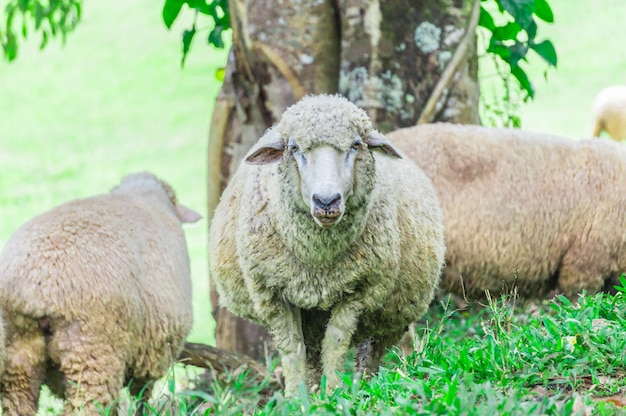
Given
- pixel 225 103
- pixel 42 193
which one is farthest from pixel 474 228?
pixel 42 193

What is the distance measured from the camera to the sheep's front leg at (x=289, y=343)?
4.44 metres

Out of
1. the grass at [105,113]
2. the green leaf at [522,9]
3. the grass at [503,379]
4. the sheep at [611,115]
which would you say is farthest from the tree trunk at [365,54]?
the grass at [105,113]

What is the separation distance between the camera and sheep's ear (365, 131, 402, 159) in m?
4.30

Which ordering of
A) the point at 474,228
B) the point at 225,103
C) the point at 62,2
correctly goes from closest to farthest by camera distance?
the point at 474,228, the point at 225,103, the point at 62,2

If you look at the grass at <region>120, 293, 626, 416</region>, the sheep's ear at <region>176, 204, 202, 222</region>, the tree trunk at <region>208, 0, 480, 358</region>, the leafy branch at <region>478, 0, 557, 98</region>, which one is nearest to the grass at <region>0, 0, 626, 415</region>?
the grass at <region>120, 293, 626, 416</region>

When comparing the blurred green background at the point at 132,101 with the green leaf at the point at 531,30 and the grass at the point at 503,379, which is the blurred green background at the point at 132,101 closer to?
the green leaf at the point at 531,30

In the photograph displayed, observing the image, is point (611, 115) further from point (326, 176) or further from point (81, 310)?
point (326, 176)

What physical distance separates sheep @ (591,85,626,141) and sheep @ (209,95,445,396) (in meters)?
6.63

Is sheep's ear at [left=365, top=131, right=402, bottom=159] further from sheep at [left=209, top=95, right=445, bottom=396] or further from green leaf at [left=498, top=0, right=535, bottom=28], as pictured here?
green leaf at [left=498, top=0, right=535, bottom=28]

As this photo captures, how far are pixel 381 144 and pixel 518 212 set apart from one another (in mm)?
2278

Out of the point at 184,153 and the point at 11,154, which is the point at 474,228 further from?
the point at 11,154

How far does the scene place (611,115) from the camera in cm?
1088

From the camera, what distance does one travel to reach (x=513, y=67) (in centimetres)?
721

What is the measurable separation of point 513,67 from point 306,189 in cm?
362
